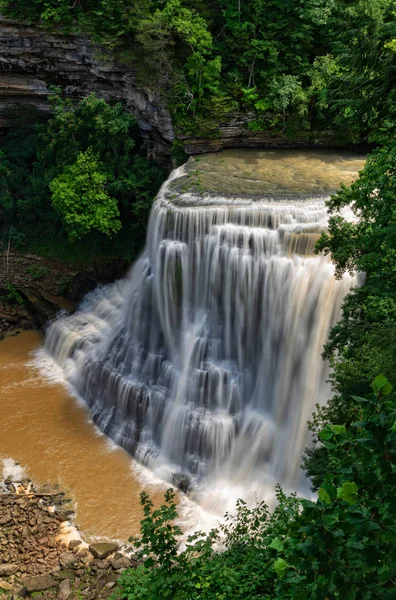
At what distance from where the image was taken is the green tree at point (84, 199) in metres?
18.0

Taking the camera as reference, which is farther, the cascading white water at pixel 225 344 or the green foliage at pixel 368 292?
the cascading white water at pixel 225 344

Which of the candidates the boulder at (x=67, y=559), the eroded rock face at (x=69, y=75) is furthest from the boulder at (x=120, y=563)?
the eroded rock face at (x=69, y=75)

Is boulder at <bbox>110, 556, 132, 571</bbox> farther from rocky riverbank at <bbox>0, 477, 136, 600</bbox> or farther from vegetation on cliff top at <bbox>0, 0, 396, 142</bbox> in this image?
vegetation on cliff top at <bbox>0, 0, 396, 142</bbox>

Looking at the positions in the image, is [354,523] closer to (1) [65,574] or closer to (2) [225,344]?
(1) [65,574]

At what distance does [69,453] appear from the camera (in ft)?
47.5

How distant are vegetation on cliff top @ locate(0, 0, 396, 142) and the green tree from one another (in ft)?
10.9

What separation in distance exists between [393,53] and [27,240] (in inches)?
635

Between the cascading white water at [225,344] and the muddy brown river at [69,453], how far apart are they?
0.61 meters

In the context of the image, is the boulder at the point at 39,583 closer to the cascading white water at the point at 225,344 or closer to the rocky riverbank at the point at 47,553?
the rocky riverbank at the point at 47,553

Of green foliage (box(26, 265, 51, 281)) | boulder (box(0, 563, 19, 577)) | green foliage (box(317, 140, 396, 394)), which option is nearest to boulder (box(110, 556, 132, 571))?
boulder (box(0, 563, 19, 577))

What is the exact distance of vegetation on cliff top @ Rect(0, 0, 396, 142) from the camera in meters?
16.8

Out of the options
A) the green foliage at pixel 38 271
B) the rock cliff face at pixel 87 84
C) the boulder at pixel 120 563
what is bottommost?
the boulder at pixel 120 563

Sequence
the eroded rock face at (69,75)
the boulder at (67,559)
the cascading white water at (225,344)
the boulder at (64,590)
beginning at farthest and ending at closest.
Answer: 1. the eroded rock face at (69,75)
2. the cascading white water at (225,344)
3. the boulder at (67,559)
4. the boulder at (64,590)

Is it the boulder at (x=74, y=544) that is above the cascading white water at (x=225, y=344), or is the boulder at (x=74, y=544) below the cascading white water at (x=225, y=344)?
below
